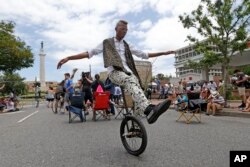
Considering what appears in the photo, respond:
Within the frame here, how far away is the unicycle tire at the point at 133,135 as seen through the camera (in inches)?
185

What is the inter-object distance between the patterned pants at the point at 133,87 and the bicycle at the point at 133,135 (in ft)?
0.71

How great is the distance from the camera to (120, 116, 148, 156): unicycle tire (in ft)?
15.4

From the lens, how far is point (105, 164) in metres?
4.44

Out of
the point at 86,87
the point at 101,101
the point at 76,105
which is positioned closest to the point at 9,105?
the point at 86,87

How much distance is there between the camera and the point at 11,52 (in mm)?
31953

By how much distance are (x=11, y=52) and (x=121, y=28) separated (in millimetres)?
28977

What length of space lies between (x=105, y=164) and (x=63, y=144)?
6.47 ft

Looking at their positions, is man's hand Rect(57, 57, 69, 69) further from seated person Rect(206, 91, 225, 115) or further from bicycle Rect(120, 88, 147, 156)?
seated person Rect(206, 91, 225, 115)

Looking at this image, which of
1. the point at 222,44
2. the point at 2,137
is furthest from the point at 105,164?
the point at 222,44

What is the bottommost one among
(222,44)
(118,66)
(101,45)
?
(118,66)

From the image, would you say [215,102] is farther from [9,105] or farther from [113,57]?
[9,105]

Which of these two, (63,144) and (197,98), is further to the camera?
(197,98)

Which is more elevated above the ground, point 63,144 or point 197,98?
point 197,98

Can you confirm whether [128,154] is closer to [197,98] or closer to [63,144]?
[63,144]
